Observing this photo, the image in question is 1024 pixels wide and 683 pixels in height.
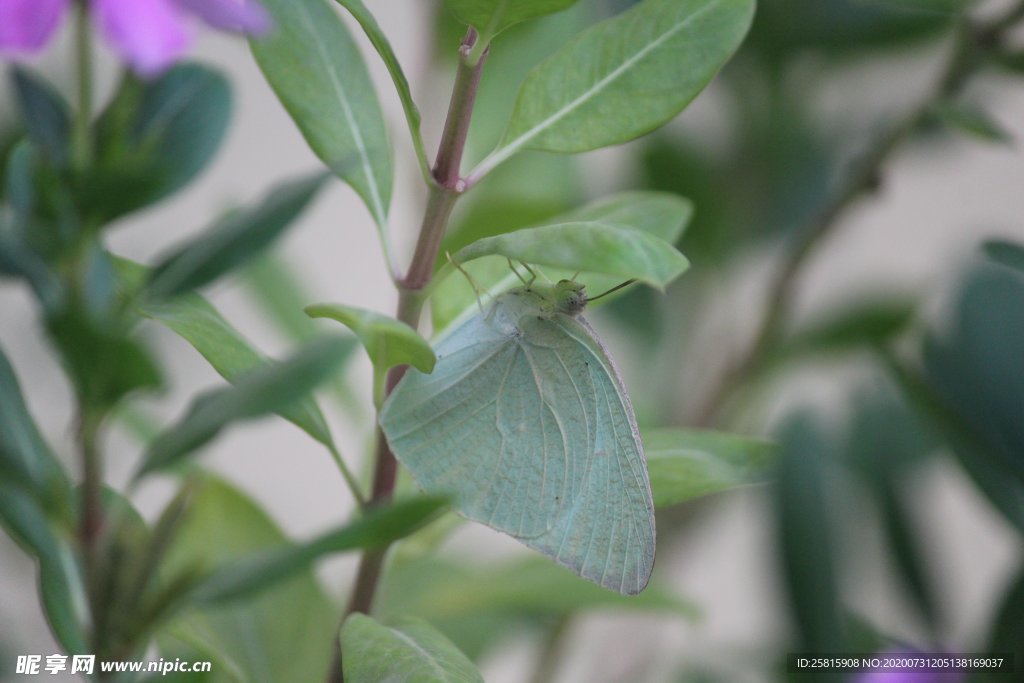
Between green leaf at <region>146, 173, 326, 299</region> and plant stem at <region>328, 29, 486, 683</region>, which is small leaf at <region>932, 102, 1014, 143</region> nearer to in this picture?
plant stem at <region>328, 29, 486, 683</region>

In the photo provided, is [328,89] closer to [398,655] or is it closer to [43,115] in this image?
[43,115]

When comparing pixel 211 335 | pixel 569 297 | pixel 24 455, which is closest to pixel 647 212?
pixel 569 297

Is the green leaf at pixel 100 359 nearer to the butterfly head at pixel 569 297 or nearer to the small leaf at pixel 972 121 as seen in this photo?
the butterfly head at pixel 569 297

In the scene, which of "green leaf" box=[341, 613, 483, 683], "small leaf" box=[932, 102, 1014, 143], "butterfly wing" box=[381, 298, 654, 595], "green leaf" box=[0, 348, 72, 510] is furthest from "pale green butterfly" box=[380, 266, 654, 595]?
"small leaf" box=[932, 102, 1014, 143]

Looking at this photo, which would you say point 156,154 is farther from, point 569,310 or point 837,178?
point 837,178

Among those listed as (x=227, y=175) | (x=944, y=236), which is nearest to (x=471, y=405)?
(x=227, y=175)

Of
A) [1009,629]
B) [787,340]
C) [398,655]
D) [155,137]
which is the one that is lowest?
[787,340]
